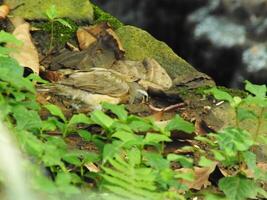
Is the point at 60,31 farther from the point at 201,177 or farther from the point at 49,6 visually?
the point at 201,177

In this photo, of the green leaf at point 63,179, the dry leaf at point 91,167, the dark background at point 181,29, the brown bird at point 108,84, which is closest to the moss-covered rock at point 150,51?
the brown bird at point 108,84

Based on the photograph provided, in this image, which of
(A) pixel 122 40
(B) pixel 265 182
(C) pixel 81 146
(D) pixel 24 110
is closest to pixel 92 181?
(D) pixel 24 110

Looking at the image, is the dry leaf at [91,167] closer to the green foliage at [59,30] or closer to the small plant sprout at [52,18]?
the small plant sprout at [52,18]

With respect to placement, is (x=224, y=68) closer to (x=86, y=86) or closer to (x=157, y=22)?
(x=157, y=22)

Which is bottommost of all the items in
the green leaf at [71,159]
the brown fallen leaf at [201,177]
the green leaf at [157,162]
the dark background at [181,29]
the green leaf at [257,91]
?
the dark background at [181,29]

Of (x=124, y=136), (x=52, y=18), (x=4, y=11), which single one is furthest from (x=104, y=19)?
(x=124, y=136)

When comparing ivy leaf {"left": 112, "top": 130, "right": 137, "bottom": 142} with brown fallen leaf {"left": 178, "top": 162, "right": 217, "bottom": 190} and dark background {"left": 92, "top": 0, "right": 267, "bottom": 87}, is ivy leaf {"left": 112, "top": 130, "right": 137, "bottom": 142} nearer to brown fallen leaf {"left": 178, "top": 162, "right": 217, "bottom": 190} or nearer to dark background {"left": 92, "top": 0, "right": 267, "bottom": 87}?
brown fallen leaf {"left": 178, "top": 162, "right": 217, "bottom": 190}

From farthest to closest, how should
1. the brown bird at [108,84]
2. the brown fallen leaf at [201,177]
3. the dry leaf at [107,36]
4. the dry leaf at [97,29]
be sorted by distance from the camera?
1. the dry leaf at [97,29]
2. the dry leaf at [107,36]
3. the brown bird at [108,84]
4. the brown fallen leaf at [201,177]

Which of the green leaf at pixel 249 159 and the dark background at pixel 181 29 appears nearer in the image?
the green leaf at pixel 249 159
